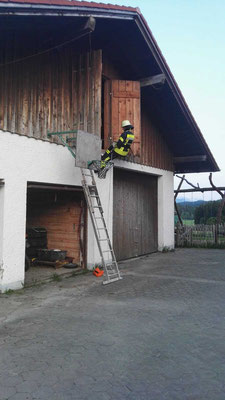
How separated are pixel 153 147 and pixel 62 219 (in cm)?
465

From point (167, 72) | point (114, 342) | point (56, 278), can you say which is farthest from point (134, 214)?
point (114, 342)

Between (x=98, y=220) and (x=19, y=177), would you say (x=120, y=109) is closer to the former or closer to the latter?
(x=98, y=220)

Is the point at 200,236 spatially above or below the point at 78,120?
below

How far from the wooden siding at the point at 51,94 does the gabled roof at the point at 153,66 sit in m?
1.14

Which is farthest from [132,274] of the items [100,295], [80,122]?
[80,122]

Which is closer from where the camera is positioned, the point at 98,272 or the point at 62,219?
the point at 98,272

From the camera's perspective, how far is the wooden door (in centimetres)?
929

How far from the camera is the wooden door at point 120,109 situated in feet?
30.5

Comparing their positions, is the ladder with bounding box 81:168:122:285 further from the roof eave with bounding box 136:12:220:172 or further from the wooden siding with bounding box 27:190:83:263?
the roof eave with bounding box 136:12:220:172

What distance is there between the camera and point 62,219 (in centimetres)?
943

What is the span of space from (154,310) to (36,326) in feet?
5.97

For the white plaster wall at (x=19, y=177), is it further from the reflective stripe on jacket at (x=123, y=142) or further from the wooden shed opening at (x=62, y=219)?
the reflective stripe on jacket at (x=123, y=142)

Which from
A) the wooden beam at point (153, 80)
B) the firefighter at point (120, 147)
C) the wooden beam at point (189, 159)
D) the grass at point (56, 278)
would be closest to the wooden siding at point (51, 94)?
the firefighter at point (120, 147)

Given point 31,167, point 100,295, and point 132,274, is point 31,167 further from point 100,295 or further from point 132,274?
point 132,274
